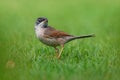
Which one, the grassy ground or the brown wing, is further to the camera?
the brown wing

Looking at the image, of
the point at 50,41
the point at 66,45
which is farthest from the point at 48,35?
the point at 66,45

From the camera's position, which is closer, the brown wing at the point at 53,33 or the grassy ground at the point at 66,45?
the grassy ground at the point at 66,45

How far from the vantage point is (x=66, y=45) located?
11281 mm

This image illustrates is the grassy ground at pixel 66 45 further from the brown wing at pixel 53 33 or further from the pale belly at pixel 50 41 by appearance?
the brown wing at pixel 53 33

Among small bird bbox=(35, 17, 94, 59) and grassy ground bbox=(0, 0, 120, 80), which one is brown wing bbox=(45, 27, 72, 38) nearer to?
small bird bbox=(35, 17, 94, 59)

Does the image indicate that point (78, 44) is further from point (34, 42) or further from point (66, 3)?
point (66, 3)

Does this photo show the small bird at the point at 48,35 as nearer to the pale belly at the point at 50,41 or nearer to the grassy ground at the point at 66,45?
the pale belly at the point at 50,41

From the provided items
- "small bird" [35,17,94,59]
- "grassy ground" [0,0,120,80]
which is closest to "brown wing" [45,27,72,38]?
"small bird" [35,17,94,59]

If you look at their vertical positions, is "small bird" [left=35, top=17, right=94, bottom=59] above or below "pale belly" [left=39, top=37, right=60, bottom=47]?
above

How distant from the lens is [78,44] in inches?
454

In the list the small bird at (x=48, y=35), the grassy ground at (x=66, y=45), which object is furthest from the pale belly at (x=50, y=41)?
the grassy ground at (x=66, y=45)

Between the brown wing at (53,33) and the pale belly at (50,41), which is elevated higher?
the brown wing at (53,33)

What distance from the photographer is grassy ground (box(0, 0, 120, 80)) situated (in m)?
9.02

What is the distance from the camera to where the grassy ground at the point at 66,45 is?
9016 millimetres
